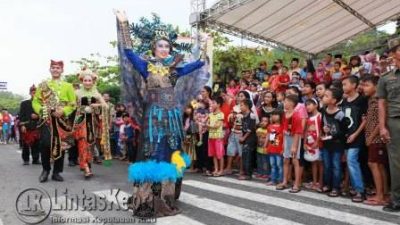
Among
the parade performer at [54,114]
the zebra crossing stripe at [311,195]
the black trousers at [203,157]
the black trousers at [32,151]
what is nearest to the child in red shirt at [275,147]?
the zebra crossing stripe at [311,195]

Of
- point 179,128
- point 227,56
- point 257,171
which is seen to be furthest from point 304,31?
point 179,128

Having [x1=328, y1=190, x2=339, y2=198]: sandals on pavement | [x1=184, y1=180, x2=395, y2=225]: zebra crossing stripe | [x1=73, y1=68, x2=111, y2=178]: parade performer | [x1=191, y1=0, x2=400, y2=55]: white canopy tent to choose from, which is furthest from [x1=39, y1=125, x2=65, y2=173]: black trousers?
[x1=191, y1=0, x2=400, y2=55]: white canopy tent

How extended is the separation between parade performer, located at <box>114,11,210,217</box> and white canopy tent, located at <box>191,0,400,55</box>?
334 inches

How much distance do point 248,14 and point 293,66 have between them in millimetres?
4159

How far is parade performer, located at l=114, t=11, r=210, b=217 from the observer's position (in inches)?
201

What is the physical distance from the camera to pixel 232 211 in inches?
211

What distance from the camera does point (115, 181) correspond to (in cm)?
786

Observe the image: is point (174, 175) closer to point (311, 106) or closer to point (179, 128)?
point (179, 128)

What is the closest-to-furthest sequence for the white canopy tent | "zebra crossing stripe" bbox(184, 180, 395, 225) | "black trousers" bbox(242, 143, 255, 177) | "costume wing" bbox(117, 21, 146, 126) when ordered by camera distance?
"zebra crossing stripe" bbox(184, 180, 395, 225)
"costume wing" bbox(117, 21, 146, 126)
"black trousers" bbox(242, 143, 255, 177)
the white canopy tent

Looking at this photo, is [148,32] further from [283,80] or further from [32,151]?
[32,151]

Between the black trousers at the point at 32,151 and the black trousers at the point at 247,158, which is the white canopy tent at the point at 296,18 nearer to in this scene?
the black trousers at the point at 247,158

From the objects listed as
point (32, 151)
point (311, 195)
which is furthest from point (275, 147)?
point (32, 151)

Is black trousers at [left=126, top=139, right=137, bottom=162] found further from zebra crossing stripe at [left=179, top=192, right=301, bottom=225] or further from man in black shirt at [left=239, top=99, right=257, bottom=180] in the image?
zebra crossing stripe at [left=179, top=192, right=301, bottom=225]

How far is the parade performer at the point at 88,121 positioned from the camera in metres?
8.23
